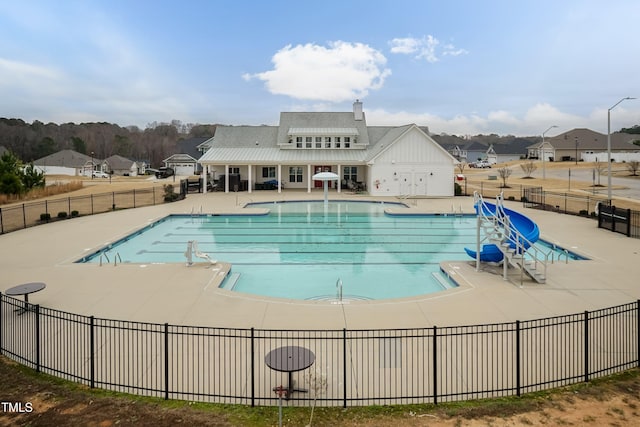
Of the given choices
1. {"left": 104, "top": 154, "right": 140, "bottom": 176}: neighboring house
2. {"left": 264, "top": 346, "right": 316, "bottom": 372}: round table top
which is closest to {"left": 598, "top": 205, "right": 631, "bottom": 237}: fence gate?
{"left": 264, "top": 346, "right": 316, "bottom": 372}: round table top

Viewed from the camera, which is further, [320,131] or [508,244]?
[320,131]

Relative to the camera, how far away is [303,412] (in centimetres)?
695

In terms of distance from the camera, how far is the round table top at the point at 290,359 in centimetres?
697

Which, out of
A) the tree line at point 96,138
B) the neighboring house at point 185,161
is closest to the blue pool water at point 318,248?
the neighboring house at point 185,161

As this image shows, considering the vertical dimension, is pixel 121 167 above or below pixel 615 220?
above

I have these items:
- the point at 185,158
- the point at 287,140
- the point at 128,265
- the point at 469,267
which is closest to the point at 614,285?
the point at 469,267

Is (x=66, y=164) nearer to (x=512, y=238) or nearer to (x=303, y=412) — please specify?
(x=512, y=238)

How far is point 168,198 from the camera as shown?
3731 centimetres

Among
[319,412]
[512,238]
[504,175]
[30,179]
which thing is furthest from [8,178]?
[504,175]

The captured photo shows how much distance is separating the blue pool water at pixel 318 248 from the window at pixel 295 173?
1576 cm

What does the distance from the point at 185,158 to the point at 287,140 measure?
141 feet

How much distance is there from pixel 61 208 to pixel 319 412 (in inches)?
1277

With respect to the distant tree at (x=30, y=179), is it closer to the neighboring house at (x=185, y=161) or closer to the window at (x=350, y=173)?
the window at (x=350, y=173)

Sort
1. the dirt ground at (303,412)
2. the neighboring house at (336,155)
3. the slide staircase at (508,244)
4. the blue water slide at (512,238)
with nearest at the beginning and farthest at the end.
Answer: the dirt ground at (303,412) < the slide staircase at (508,244) < the blue water slide at (512,238) < the neighboring house at (336,155)
